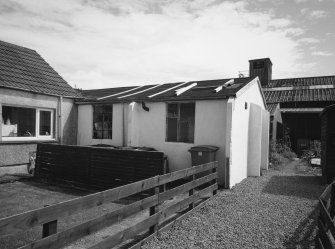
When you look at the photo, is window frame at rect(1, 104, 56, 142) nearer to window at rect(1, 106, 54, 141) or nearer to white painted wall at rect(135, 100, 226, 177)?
window at rect(1, 106, 54, 141)

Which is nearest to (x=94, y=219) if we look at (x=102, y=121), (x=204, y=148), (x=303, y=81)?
(x=204, y=148)

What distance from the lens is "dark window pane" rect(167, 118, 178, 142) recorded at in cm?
1088

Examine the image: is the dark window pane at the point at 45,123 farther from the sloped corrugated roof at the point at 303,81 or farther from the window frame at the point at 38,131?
the sloped corrugated roof at the point at 303,81

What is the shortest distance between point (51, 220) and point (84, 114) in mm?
10569

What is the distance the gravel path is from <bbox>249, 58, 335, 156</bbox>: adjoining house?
10542 mm

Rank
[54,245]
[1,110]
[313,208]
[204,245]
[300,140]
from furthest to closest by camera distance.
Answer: [300,140] → [1,110] → [313,208] → [204,245] → [54,245]

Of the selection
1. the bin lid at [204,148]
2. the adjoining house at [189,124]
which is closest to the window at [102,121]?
the adjoining house at [189,124]

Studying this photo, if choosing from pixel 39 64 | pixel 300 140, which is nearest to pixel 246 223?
pixel 39 64

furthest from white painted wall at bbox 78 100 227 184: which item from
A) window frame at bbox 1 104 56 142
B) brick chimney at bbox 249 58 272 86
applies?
brick chimney at bbox 249 58 272 86

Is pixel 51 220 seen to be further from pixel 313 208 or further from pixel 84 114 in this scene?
pixel 84 114

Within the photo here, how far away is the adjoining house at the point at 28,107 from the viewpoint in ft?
33.8

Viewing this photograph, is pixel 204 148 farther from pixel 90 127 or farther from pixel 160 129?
pixel 90 127

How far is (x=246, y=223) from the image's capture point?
5773mm

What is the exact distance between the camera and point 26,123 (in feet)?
37.4
